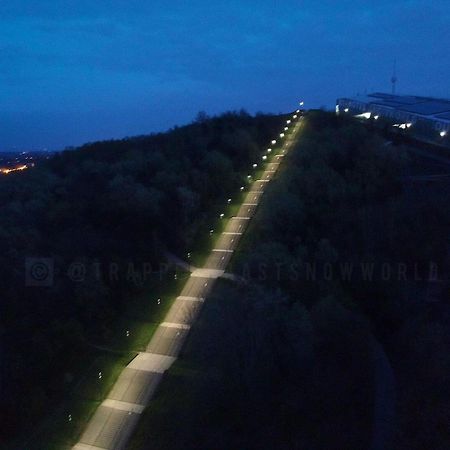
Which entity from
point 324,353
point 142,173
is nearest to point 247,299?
point 324,353

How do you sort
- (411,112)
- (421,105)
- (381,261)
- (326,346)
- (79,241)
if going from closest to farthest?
(326,346), (381,261), (79,241), (411,112), (421,105)

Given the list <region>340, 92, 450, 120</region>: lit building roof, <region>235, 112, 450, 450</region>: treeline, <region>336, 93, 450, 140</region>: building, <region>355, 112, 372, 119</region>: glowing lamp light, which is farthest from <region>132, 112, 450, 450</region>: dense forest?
<region>355, 112, 372, 119</region>: glowing lamp light

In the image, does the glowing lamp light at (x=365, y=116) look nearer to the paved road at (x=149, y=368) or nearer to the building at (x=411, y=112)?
the building at (x=411, y=112)

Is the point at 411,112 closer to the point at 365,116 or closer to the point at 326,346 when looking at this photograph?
the point at 365,116

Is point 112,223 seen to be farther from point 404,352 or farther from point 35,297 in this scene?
point 404,352

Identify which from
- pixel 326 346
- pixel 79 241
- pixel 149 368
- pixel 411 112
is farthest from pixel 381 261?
pixel 411 112
